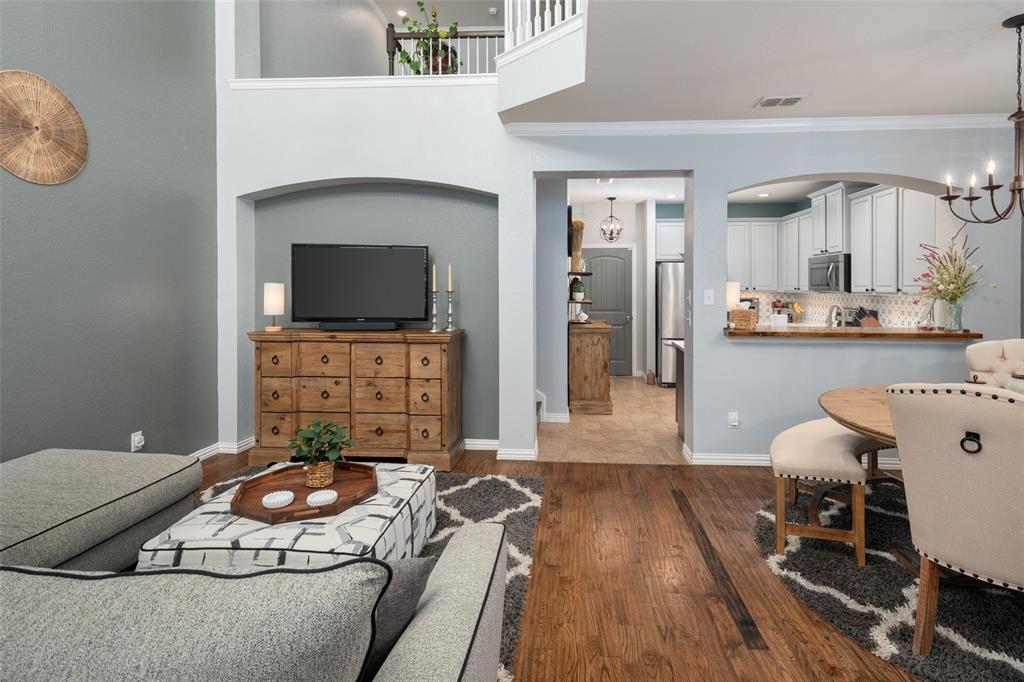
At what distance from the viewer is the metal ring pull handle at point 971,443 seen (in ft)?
5.51

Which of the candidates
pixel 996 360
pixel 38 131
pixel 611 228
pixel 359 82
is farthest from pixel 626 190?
pixel 38 131

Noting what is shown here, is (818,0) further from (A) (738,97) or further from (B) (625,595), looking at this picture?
(B) (625,595)

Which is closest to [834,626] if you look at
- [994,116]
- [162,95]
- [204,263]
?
[994,116]

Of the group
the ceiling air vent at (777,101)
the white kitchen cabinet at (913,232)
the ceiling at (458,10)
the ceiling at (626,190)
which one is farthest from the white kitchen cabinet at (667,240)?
the ceiling air vent at (777,101)

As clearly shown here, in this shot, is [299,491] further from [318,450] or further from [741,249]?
[741,249]

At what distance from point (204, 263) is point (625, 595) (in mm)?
3679

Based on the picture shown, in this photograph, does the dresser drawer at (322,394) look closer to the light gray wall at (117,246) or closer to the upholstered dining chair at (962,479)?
the light gray wall at (117,246)

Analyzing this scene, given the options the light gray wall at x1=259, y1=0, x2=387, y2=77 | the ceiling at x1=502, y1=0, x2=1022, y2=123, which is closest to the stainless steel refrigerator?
the ceiling at x1=502, y1=0, x2=1022, y2=123

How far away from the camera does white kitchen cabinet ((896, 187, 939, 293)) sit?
5141 millimetres

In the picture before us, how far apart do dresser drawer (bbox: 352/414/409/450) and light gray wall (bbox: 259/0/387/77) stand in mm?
3133

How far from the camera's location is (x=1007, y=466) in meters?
1.65

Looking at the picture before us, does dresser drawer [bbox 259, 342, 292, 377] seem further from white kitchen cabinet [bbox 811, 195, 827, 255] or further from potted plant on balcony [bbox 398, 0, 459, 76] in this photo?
white kitchen cabinet [bbox 811, 195, 827, 255]

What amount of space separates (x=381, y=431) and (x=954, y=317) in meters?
4.07

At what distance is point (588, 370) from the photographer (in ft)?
20.6
